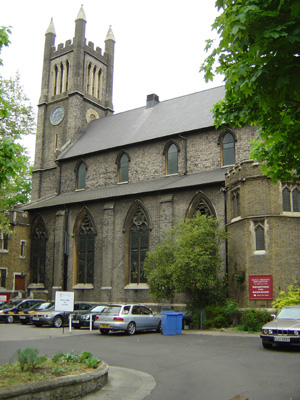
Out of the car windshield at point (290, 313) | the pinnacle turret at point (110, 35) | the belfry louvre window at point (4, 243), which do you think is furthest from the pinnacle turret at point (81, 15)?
the car windshield at point (290, 313)

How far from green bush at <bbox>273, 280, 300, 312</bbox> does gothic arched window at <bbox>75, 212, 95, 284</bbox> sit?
14711 millimetres

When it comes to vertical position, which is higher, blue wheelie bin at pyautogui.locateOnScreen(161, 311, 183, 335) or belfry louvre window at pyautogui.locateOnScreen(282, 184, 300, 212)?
belfry louvre window at pyautogui.locateOnScreen(282, 184, 300, 212)

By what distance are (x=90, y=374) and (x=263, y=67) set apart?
594 cm

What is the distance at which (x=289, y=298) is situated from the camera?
1888 cm

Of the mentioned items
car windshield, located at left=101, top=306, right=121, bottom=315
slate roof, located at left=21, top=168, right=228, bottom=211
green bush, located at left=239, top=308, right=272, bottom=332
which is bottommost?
green bush, located at left=239, top=308, right=272, bottom=332

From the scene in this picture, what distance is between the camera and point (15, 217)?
34281 millimetres

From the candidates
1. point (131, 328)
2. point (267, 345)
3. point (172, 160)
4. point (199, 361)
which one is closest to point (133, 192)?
point (172, 160)

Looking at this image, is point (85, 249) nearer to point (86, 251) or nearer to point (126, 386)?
point (86, 251)

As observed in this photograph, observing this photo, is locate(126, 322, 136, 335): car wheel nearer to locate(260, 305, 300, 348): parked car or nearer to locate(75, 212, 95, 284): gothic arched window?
locate(260, 305, 300, 348): parked car

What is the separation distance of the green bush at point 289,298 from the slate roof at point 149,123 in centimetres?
1290

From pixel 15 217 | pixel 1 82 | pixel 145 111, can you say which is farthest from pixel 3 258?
pixel 145 111

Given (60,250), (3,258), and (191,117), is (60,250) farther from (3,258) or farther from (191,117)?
(191,117)

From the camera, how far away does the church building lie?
2086cm

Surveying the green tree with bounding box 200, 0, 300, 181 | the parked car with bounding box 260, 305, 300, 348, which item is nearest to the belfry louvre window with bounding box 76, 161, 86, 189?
the parked car with bounding box 260, 305, 300, 348
